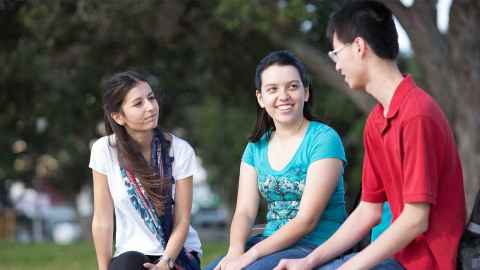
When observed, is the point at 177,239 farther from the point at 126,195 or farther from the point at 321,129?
the point at 321,129

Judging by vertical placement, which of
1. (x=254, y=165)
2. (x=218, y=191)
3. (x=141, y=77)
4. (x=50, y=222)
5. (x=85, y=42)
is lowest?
(x=50, y=222)

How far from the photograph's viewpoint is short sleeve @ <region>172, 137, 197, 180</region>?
449 cm

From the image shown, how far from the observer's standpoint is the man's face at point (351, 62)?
3195mm

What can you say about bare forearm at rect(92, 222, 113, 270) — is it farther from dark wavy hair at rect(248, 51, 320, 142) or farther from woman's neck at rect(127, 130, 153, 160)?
dark wavy hair at rect(248, 51, 320, 142)

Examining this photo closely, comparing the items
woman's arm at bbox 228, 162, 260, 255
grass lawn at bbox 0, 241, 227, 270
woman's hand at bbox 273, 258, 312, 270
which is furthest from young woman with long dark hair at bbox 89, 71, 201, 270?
grass lawn at bbox 0, 241, 227, 270

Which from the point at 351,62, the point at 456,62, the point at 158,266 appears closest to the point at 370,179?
the point at 351,62

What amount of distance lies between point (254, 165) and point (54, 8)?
31.4ft

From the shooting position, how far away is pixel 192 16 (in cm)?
1397

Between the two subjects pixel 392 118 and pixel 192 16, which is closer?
pixel 392 118

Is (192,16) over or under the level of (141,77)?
over

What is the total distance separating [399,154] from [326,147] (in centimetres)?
83

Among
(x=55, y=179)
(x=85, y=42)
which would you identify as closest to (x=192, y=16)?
(x=85, y=42)

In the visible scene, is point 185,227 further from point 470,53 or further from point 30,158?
point 30,158

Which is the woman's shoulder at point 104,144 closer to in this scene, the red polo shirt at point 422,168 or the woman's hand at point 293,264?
the woman's hand at point 293,264
